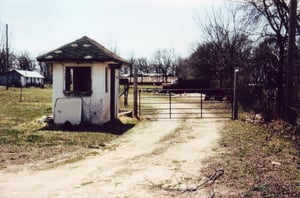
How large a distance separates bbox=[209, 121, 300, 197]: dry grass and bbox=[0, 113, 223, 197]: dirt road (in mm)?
624

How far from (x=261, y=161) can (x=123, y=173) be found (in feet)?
10.6

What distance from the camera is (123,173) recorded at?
337 inches

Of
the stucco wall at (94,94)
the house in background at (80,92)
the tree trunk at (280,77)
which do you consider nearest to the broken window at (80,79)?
the house in background at (80,92)

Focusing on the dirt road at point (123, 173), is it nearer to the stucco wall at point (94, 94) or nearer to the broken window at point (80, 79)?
the stucco wall at point (94, 94)

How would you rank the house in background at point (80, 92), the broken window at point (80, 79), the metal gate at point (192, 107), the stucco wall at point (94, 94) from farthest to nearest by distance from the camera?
the metal gate at point (192, 107)
the broken window at point (80, 79)
the stucco wall at point (94, 94)
the house in background at point (80, 92)

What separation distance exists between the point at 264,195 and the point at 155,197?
1746mm

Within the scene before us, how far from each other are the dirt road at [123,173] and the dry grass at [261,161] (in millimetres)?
624

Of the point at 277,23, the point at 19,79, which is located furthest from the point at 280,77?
the point at 19,79

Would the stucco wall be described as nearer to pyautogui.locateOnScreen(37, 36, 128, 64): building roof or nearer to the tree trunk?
pyautogui.locateOnScreen(37, 36, 128, 64): building roof

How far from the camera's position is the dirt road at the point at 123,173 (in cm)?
718

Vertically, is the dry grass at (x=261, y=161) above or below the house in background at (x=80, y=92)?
below

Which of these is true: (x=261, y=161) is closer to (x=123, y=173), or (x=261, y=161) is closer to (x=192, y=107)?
(x=123, y=173)

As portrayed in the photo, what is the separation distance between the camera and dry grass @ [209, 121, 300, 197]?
7211 millimetres

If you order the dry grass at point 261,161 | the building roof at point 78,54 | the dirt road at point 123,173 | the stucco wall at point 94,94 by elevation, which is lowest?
the dirt road at point 123,173
